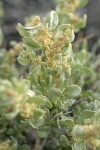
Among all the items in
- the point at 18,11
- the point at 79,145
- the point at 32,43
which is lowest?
the point at 79,145

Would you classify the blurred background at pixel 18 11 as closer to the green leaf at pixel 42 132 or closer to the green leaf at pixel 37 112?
the green leaf at pixel 42 132

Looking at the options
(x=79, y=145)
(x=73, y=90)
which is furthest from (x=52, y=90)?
(x=79, y=145)

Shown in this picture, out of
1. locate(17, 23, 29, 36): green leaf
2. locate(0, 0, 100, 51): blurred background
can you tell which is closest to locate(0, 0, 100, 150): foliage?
locate(17, 23, 29, 36): green leaf

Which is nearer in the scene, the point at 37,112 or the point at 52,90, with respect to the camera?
the point at 37,112

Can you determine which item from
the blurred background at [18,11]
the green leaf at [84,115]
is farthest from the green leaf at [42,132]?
the blurred background at [18,11]

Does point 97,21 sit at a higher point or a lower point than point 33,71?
higher

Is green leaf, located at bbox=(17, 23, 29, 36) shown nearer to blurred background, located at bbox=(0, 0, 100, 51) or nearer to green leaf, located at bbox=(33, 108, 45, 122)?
green leaf, located at bbox=(33, 108, 45, 122)

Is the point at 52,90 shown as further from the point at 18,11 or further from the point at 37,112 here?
the point at 18,11

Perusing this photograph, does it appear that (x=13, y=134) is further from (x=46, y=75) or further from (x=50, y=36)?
(x=50, y=36)

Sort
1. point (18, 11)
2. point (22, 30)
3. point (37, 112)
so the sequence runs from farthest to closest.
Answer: point (18, 11)
point (22, 30)
point (37, 112)

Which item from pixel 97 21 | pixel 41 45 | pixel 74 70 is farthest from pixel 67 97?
pixel 97 21

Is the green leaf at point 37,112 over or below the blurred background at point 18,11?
below
